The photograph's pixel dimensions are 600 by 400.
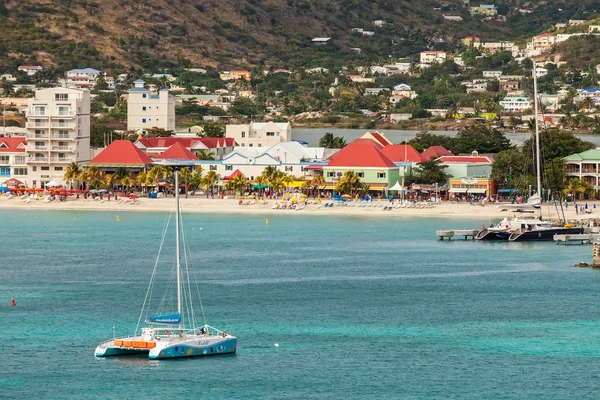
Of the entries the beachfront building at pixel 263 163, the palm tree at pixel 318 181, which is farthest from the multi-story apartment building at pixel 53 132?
the palm tree at pixel 318 181

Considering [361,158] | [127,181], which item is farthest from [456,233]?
[127,181]

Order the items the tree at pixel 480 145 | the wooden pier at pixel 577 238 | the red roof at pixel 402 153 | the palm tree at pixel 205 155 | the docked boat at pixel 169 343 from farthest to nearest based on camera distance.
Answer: the tree at pixel 480 145 < the palm tree at pixel 205 155 < the red roof at pixel 402 153 < the wooden pier at pixel 577 238 < the docked boat at pixel 169 343

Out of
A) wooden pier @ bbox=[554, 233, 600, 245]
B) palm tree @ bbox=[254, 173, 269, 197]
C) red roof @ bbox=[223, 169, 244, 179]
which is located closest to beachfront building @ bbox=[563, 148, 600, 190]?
palm tree @ bbox=[254, 173, 269, 197]

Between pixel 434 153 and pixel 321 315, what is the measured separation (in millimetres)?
66764

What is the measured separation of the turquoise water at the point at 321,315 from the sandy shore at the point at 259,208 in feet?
42.9

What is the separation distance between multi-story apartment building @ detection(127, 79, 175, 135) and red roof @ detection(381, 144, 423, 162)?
42932 millimetres

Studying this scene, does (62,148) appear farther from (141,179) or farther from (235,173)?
(235,173)

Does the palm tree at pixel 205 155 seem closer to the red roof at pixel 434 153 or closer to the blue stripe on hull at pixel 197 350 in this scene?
the red roof at pixel 434 153

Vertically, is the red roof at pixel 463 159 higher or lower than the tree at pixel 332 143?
Answer: lower

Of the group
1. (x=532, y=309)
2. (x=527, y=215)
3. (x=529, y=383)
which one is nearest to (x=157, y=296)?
(x=532, y=309)

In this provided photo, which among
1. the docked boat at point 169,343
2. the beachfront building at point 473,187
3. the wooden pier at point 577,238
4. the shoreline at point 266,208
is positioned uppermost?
the beachfront building at point 473,187

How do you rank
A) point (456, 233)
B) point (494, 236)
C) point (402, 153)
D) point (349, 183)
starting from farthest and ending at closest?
point (402, 153)
point (349, 183)
point (456, 233)
point (494, 236)

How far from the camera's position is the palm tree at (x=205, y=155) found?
428 feet

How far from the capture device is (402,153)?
12494cm
